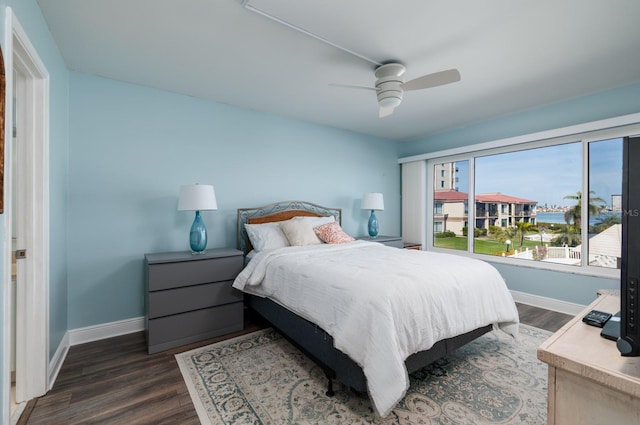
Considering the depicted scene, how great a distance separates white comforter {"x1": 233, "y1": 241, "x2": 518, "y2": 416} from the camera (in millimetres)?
1618

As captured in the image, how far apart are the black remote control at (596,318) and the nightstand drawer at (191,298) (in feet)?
8.63

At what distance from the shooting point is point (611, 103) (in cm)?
311

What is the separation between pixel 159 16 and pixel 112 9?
0.28 m

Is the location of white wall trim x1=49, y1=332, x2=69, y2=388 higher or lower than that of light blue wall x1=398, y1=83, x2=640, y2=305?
lower

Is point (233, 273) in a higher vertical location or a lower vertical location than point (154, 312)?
higher

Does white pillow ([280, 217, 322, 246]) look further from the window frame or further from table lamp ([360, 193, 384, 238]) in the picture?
the window frame

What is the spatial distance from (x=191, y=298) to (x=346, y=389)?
1592 mm

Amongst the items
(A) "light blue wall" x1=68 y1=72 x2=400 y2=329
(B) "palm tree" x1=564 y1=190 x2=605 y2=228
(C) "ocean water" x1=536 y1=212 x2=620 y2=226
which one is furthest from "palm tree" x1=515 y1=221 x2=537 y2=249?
(A) "light blue wall" x1=68 y1=72 x2=400 y2=329

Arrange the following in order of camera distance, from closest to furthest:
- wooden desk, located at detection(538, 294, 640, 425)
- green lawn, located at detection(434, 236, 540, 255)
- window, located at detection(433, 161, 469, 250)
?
wooden desk, located at detection(538, 294, 640, 425), green lawn, located at detection(434, 236, 540, 255), window, located at detection(433, 161, 469, 250)

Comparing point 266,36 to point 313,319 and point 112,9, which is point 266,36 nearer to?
point 112,9

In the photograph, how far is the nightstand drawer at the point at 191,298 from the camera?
99.5 inches

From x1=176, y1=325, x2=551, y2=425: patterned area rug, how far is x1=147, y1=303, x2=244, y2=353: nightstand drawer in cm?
20

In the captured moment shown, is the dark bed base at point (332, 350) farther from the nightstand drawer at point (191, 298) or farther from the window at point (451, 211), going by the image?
the window at point (451, 211)

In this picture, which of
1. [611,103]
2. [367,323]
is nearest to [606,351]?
[367,323]
